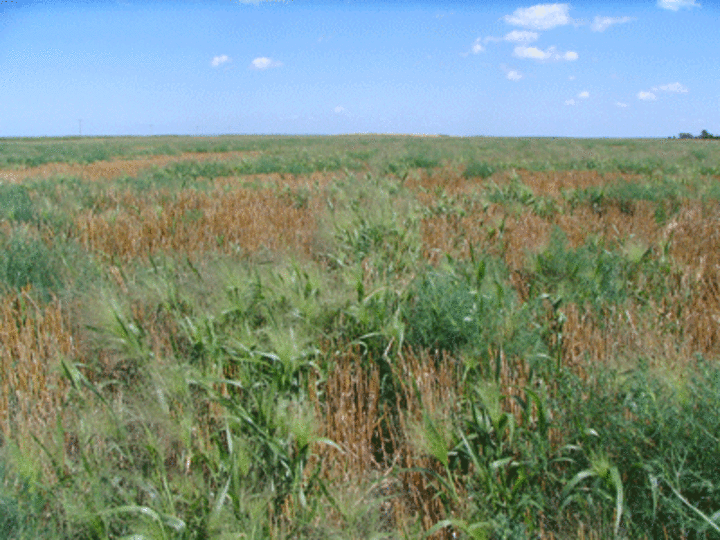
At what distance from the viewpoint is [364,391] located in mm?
1985

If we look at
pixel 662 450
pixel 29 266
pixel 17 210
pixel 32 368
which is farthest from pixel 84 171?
pixel 662 450

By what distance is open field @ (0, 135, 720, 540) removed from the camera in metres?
1.25

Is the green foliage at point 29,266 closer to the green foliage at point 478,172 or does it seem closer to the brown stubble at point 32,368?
the brown stubble at point 32,368

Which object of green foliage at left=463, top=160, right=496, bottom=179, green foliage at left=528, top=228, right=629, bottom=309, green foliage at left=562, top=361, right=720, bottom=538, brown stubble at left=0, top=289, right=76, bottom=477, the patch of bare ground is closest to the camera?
green foliage at left=562, top=361, right=720, bottom=538

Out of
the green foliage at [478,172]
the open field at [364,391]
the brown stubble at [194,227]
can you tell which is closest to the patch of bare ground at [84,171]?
the brown stubble at [194,227]

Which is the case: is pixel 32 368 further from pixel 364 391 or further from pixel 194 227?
pixel 194 227

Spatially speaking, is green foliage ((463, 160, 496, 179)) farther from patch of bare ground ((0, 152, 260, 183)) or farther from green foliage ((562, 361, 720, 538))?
green foliage ((562, 361, 720, 538))

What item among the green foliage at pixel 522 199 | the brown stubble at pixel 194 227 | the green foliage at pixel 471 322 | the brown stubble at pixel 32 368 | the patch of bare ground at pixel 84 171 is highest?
the patch of bare ground at pixel 84 171

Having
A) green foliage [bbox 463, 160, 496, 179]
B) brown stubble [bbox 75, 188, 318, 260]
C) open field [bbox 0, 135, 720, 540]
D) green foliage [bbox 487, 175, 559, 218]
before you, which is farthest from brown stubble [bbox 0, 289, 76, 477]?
green foliage [bbox 463, 160, 496, 179]

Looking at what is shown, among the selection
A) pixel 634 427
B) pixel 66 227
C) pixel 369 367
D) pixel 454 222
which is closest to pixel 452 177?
pixel 454 222

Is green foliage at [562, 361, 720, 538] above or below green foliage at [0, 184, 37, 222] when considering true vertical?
below

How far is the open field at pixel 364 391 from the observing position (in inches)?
49.2

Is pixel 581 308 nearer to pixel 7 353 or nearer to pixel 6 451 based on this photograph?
pixel 6 451

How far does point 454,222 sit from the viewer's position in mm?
4688
